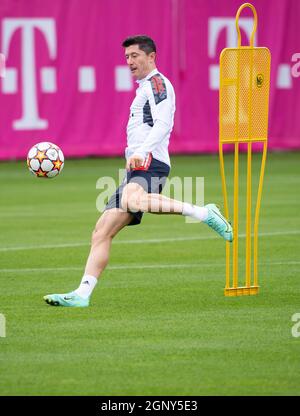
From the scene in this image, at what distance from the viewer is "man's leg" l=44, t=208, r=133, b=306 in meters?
10.6

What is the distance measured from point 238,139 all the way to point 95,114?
16184 millimetres

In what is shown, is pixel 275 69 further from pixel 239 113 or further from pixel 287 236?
pixel 239 113

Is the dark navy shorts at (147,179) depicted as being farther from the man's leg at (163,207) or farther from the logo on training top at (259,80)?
the logo on training top at (259,80)

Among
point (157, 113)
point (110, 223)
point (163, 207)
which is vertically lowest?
point (110, 223)

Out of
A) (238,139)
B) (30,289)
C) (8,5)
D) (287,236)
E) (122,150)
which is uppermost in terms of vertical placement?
(8,5)

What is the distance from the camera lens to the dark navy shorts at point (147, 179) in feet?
34.9

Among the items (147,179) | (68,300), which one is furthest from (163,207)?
(68,300)

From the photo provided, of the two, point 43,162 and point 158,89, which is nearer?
point 158,89

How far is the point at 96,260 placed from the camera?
1061 centimetres

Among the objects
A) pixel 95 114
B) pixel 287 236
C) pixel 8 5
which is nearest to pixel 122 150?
pixel 95 114

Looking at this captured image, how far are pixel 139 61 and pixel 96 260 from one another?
5.92 ft

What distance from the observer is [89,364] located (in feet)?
27.5

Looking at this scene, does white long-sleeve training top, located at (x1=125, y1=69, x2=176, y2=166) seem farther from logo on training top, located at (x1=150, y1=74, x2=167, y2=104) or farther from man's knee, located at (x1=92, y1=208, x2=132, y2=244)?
man's knee, located at (x1=92, y1=208, x2=132, y2=244)

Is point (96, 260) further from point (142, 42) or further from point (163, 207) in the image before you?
point (142, 42)
